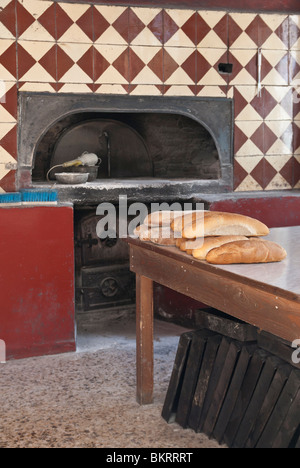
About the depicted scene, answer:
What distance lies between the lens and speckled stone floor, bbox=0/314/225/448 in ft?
8.99

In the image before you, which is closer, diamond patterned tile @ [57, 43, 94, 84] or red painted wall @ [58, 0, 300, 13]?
diamond patterned tile @ [57, 43, 94, 84]

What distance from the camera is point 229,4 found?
4.39 m

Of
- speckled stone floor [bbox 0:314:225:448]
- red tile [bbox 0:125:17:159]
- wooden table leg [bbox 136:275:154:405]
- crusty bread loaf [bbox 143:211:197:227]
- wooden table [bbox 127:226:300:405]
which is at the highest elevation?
red tile [bbox 0:125:17:159]

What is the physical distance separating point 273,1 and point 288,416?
3.34m

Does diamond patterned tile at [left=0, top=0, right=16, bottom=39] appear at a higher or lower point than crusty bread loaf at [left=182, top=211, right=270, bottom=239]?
higher

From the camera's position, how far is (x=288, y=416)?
2.34 meters

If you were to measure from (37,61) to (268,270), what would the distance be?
2.45 metres

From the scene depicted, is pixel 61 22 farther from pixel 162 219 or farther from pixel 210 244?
pixel 210 244

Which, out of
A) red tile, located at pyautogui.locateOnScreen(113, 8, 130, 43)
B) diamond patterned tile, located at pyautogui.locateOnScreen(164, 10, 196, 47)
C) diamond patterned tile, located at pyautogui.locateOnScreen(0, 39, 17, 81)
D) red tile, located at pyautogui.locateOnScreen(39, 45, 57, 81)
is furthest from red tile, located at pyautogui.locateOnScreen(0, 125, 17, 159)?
diamond patterned tile, located at pyautogui.locateOnScreen(164, 10, 196, 47)

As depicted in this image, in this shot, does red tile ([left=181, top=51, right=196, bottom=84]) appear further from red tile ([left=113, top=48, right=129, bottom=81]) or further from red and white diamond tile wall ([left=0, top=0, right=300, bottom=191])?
red tile ([left=113, top=48, right=129, bottom=81])

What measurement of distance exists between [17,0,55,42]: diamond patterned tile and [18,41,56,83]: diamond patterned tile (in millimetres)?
45

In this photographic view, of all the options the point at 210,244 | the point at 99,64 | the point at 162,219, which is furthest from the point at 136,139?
the point at 210,244

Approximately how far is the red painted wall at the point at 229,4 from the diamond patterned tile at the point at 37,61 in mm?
422
